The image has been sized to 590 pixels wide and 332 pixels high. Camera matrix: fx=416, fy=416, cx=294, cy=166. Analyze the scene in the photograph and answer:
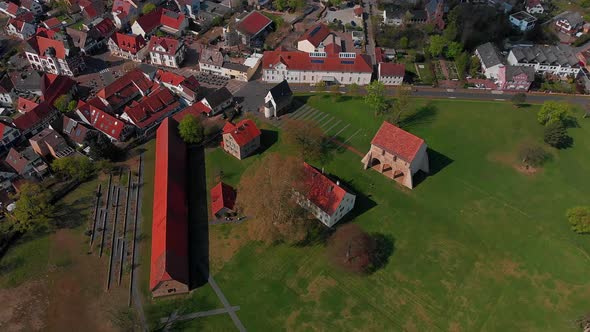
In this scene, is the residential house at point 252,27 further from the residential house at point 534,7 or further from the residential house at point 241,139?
the residential house at point 534,7

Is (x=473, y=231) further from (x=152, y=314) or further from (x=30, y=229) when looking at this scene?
(x=30, y=229)

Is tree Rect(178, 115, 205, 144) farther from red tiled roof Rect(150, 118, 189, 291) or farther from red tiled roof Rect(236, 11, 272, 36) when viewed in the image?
red tiled roof Rect(236, 11, 272, 36)

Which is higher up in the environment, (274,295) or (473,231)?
(274,295)

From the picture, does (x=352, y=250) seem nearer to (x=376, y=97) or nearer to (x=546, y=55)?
(x=376, y=97)

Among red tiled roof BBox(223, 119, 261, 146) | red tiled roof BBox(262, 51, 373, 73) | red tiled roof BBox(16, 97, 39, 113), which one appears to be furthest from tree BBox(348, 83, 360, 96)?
red tiled roof BBox(16, 97, 39, 113)

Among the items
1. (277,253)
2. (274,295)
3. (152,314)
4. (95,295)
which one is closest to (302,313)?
(274,295)

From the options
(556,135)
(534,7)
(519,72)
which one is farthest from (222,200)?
(534,7)

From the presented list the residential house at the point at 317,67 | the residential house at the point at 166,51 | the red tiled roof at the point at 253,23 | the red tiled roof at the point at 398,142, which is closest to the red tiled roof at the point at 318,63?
the residential house at the point at 317,67
